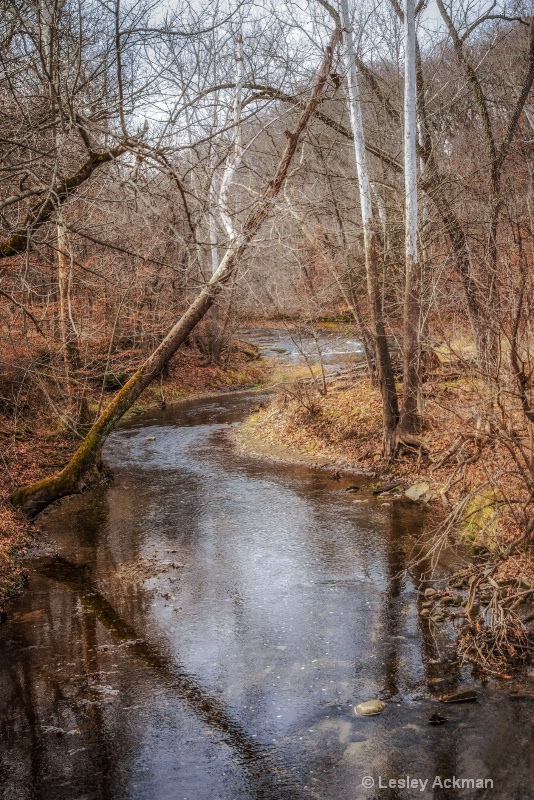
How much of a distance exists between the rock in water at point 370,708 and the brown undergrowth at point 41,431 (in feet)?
12.9

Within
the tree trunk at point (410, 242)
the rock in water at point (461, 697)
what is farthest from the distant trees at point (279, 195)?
the rock in water at point (461, 697)

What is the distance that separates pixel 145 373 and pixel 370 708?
8.68 metres

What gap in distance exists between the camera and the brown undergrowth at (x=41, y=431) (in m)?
11.1

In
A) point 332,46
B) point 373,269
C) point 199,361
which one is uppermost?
point 332,46

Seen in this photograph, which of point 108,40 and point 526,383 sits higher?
point 108,40

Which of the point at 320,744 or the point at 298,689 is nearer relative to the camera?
the point at 320,744

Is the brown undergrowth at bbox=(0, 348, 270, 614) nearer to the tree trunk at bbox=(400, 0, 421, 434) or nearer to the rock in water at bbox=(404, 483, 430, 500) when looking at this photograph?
the rock in water at bbox=(404, 483, 430, 500)

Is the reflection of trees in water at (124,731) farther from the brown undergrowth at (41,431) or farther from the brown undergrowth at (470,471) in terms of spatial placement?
the brown undergrowth at (470,471)

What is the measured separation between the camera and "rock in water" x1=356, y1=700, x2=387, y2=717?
6.33 m

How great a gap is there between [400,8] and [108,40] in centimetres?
1048

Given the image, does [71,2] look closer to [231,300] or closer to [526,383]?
[526,383]

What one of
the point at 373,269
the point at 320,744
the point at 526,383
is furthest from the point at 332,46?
the point at 320,744

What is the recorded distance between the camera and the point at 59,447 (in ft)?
55.1

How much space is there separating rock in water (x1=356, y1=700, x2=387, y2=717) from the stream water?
7 cm
